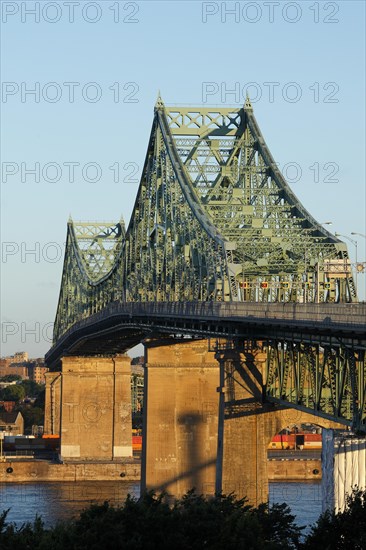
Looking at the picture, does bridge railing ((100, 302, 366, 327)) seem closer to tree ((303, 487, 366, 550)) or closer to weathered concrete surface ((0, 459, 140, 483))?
tree ((303, 487, 366, 550))

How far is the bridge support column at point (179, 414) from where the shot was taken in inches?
3305

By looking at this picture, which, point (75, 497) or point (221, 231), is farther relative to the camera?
point (75, 497)

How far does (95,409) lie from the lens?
422 feet

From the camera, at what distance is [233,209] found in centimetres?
8106

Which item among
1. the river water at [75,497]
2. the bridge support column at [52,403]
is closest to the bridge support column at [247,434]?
the river water at [75,497]

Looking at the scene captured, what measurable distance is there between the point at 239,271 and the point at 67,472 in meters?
52.8

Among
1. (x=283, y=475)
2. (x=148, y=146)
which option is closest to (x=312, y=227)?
(x=148, y=146)

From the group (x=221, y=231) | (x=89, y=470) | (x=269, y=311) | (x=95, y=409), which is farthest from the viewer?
(x=95, y=409)

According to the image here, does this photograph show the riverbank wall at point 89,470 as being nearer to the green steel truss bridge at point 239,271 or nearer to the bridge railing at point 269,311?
the green steel truss bridge at point 239,271

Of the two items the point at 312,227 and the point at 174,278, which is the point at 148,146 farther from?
the point at 312,227

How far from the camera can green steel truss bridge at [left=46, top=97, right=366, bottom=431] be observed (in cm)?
5016

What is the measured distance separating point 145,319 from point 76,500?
20.7 m

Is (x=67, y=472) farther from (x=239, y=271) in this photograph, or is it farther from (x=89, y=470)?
(x=239, y=271)

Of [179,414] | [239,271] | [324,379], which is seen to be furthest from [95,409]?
[324,379]
